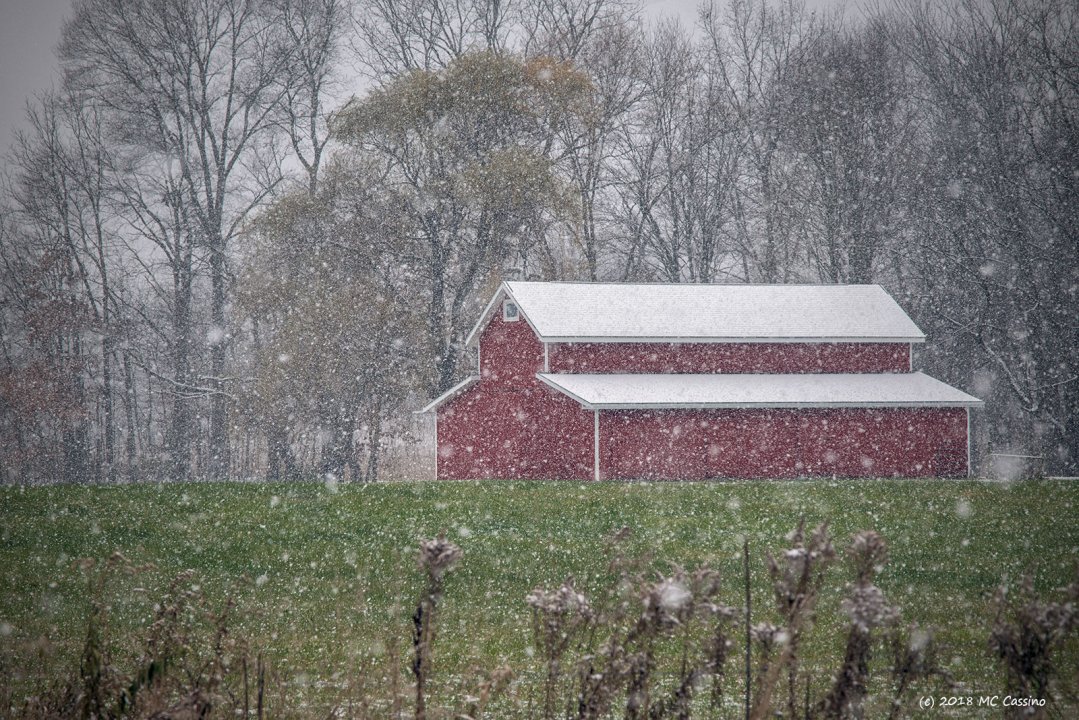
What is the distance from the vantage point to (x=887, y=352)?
99.3 feet

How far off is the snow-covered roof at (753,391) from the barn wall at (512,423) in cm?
86

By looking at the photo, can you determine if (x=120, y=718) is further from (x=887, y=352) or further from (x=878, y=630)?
(x=887, y=352)

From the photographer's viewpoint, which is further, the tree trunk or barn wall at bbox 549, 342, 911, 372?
the tree trunk

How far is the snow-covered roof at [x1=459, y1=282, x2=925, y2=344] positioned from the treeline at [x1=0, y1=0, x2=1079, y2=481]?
3.70 meters

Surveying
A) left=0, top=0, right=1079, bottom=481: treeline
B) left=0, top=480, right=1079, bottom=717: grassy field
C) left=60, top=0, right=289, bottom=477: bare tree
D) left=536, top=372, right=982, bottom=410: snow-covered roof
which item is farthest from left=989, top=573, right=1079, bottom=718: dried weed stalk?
left=60, top=0, right=289, bottom=477: bare tree

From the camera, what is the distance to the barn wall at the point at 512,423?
26484 millimetres

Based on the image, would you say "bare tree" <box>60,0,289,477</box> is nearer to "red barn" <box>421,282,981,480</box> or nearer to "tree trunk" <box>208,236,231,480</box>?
"tree trunk" <box>208,236,231,480</box>

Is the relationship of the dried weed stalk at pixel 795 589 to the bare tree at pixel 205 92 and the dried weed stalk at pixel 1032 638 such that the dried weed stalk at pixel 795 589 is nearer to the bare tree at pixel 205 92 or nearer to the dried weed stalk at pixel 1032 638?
the dried weed stalk at pixel 1032 638

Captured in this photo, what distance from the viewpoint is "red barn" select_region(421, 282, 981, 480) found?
26.1 meters

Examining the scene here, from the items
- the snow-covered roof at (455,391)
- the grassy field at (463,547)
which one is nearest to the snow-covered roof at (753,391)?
the snow-covered roof at (455,391)

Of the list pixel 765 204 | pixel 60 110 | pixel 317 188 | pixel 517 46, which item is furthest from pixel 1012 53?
pixel 60 110

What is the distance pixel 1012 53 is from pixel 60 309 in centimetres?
3329

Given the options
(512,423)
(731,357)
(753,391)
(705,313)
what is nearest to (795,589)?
(753,391)

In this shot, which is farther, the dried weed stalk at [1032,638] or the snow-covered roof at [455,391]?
the snow-covered roof at [455,391]
